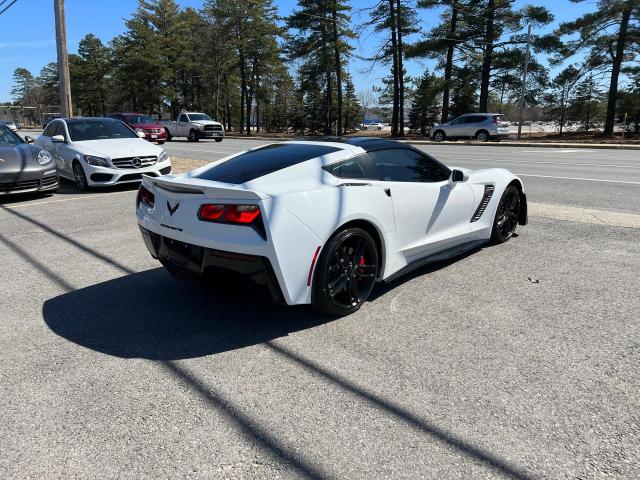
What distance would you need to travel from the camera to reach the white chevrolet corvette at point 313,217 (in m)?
3.36

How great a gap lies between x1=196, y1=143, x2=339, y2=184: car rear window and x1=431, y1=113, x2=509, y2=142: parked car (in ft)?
90.0

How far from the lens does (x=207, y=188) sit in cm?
350

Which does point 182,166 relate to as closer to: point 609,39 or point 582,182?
point 582,182

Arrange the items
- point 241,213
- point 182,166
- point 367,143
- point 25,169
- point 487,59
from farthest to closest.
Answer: point 487,59 < point 182,166 < point 25,169 < point 367,143 < point 241,213

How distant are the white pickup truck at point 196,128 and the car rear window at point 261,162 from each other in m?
27.9

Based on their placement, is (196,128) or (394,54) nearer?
(196,128)

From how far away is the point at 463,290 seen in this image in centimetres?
445

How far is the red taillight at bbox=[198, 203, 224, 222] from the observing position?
11.3 ft

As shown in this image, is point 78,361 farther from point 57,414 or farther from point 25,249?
point 25,249

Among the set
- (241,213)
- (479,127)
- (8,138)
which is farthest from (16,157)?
(479,127)

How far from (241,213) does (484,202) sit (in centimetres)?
302

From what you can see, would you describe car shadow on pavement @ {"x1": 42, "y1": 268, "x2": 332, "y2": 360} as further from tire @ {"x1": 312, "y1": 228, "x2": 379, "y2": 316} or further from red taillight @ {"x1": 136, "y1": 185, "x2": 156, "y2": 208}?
red taillight @ {"x1": 136, "y1": 185, "x2": 156, "y2": 208}

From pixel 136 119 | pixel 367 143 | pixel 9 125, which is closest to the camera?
pixel 367 143

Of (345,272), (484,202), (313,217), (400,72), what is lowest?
(345,272)
